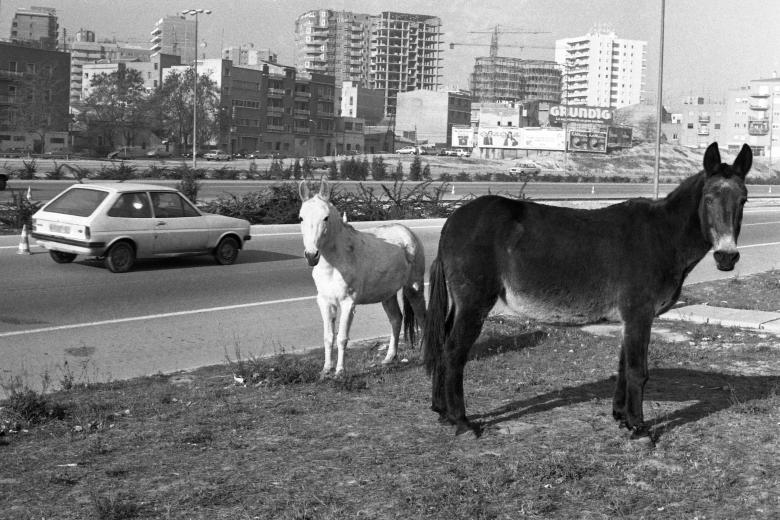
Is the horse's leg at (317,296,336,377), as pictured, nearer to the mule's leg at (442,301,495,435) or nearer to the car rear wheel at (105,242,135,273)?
the mule's leg at (442,301,495,435)

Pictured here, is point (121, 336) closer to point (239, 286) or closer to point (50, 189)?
point (239, 286)

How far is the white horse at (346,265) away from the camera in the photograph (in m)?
8.62

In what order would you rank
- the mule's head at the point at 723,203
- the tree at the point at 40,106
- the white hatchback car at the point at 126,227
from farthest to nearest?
1. the tree at the point at 40,106
2. the white hatchback car at the point at 126,227
3. the mule's head at the point at 723,203

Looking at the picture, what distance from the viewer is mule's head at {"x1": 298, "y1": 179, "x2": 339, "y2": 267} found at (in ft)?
27.8

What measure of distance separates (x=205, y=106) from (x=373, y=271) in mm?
132828

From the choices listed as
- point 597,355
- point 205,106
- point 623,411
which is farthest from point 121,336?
point 205,106

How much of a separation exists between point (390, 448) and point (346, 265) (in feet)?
8.66

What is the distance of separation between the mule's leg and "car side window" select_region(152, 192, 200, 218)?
41.3 feet

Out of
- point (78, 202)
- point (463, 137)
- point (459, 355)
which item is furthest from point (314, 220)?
point (463, 137)

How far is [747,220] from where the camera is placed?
124 feet

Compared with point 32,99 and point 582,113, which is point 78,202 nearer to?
point 32,99

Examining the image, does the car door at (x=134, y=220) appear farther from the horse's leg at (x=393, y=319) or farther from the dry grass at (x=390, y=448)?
the horse's leg at (x=393, y=319)

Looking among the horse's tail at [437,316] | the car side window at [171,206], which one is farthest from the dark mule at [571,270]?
A: the car side window at [171,206]

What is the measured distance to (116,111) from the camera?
13012 cm
